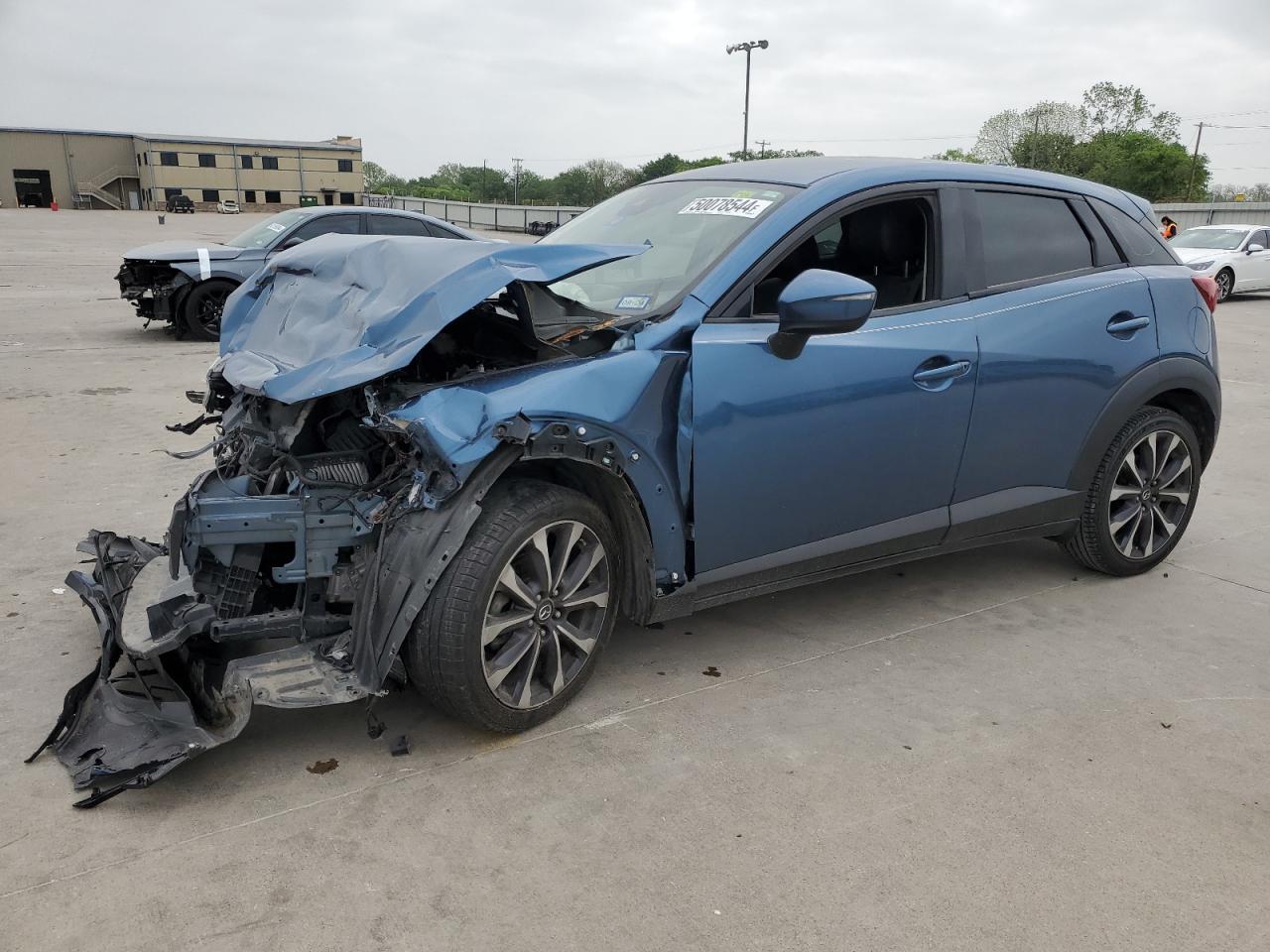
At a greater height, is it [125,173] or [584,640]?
[125,173]

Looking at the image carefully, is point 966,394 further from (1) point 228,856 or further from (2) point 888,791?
(1) point 228,856

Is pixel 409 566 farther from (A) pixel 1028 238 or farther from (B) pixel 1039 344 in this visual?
(A) pixel 1028 238

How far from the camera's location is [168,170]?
78500 millimetres

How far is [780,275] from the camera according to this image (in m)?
3.47

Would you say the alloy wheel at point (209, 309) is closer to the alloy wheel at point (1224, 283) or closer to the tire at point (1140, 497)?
the tire at point (1140, 497)

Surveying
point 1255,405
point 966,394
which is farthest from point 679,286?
point 1255,405

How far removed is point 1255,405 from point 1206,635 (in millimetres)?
5812

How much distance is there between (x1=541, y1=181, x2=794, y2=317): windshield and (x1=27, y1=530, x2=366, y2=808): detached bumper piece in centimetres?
150

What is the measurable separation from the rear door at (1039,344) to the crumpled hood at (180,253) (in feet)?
30.5

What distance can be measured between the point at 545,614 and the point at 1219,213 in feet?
142

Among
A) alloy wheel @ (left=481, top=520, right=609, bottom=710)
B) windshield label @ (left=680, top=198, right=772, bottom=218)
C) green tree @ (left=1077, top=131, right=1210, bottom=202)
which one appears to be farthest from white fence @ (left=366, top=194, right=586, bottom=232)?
alloy wheel @ (left=481, top=520, right=609, bottom=710)

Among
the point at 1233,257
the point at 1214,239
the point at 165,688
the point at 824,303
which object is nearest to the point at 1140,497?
the point at 824,303

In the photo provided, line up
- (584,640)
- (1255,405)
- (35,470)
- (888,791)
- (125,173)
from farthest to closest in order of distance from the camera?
1. (125,173)
2. (1255,405)
3. (35,470)
4. (584,640)
5. (888,791)

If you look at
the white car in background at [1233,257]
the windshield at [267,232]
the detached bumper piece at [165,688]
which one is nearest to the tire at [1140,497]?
the detached bumper piece at [165,688]
